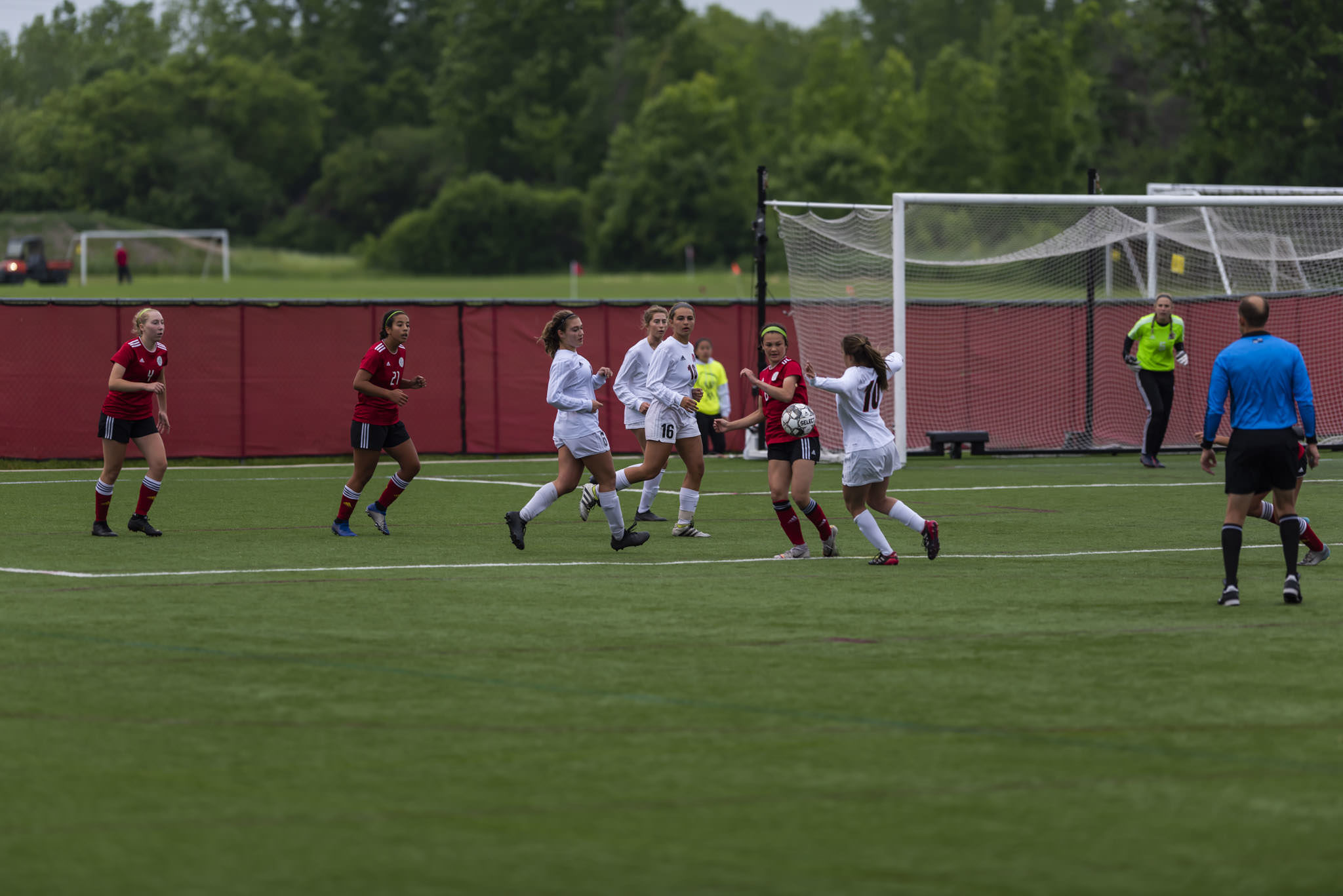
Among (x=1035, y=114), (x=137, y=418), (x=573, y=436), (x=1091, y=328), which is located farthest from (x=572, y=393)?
(x=1035, y=114)

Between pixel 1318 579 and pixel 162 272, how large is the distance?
80099 millimetres

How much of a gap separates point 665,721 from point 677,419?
7.23 metres

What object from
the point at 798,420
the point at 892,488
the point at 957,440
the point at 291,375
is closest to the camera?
the point at 798,420

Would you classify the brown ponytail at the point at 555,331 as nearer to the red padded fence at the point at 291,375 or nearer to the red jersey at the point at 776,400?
the red jersey at the point at 776,400

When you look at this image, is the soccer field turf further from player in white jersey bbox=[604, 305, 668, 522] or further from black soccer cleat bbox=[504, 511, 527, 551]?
player in white jersey bbox=[604, 305, 668, 522]

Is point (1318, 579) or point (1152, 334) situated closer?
point (1318, 579)

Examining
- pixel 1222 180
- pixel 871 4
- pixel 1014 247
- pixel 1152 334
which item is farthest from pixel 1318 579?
pixel 871 4

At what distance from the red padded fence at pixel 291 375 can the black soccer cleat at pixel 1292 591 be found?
607 inches

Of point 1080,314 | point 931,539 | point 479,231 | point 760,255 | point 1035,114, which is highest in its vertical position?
point 1035,114

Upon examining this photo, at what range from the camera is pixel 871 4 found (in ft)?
447

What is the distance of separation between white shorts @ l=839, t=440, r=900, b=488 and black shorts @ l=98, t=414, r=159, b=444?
19.9ft

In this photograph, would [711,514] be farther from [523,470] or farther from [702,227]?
[702,227]

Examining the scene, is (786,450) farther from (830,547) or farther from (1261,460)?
(1261,460)

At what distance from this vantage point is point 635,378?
14219 millimetres
